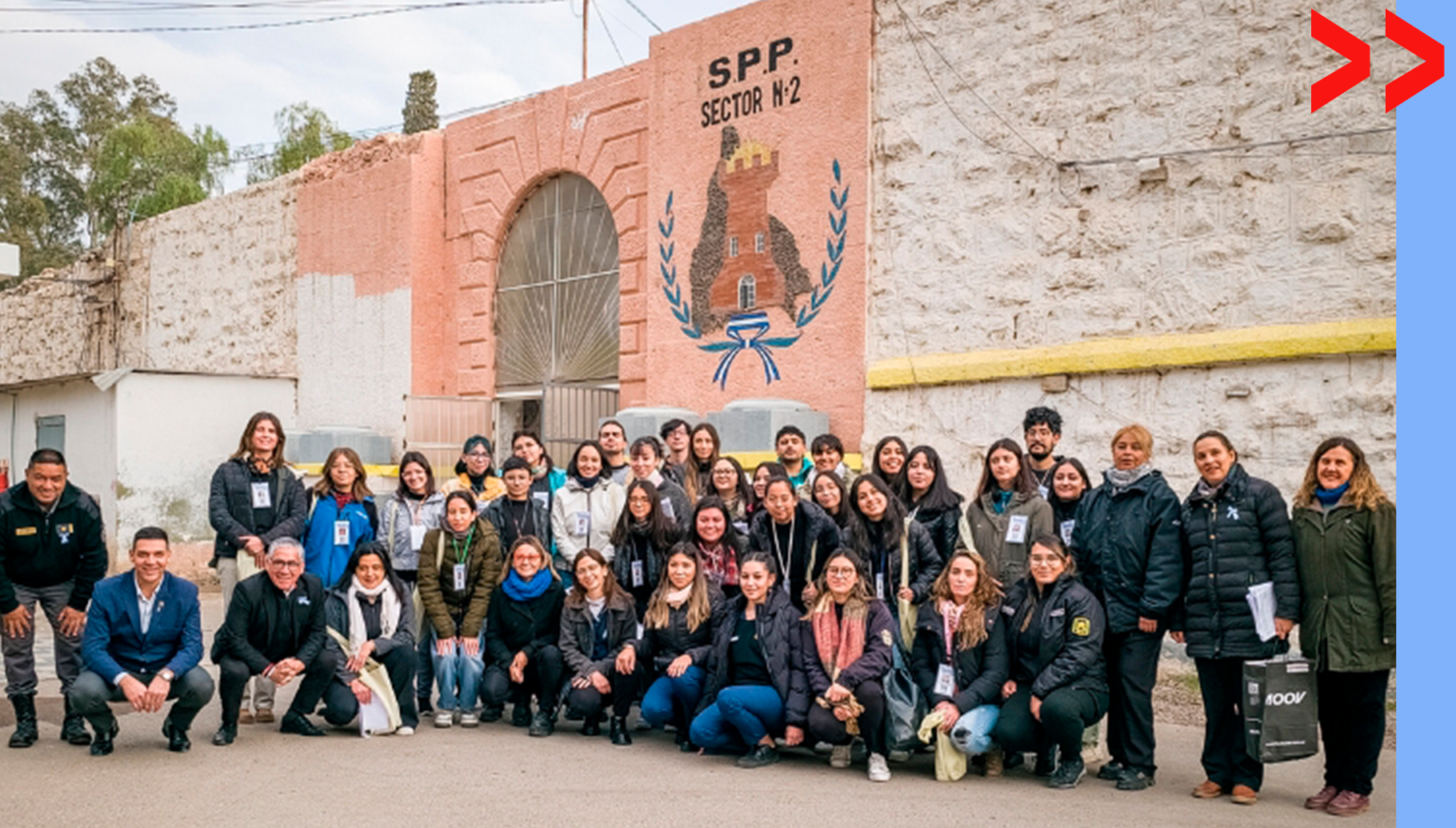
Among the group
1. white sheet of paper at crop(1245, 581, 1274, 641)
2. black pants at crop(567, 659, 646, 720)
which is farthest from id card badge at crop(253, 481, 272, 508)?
white sheet of paper at crop(1245, 581, 1274, 641)

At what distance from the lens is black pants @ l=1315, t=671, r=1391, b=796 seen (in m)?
5.70

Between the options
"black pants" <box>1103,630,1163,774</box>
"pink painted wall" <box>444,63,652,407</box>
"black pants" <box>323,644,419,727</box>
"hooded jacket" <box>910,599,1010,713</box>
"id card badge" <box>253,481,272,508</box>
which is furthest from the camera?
"pink painted wall" <box>444,63,652,407</box>

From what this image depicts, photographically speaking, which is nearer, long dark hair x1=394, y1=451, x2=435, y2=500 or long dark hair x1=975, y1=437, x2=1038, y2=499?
long dark hair x1=975, y1=437, x2=1038, y2=499

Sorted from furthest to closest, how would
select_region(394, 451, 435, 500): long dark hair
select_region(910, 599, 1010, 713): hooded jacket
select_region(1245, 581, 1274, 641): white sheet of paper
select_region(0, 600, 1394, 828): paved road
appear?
select_region(394, 451, 435, 500): long dark hair → select_region(910, 599, 1010, 713): hooded jacket → select_region(1245, 581, 1274, 641): white sheet of paper → select_region(0, 600, 1394, 828): paved road

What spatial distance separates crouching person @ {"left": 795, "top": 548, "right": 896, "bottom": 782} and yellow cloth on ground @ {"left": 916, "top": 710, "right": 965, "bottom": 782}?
225 mm

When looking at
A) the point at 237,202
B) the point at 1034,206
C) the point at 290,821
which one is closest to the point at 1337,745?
the point at 290,821

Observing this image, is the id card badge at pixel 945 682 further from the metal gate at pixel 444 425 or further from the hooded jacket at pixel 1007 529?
the metal gate at pixel 444 425

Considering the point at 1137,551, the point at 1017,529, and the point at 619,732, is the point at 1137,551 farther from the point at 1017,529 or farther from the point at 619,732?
the point at 619,732

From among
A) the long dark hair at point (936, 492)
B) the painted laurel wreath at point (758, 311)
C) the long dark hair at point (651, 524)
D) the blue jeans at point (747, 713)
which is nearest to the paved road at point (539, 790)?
the blue jeans at point (747, 713)

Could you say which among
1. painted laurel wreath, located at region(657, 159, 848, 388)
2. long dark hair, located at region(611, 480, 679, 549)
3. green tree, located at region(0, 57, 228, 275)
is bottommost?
long dark hair, located at region(611, 480, 679, 549)

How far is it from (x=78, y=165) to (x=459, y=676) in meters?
34.5

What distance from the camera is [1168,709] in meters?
8.19

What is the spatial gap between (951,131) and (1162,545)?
5.45m

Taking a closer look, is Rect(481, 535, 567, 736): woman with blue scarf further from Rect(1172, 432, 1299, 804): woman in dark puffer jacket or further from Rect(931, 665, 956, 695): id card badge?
Rect(1172, 432, 1299, 804): woman in dark puffer jacket
